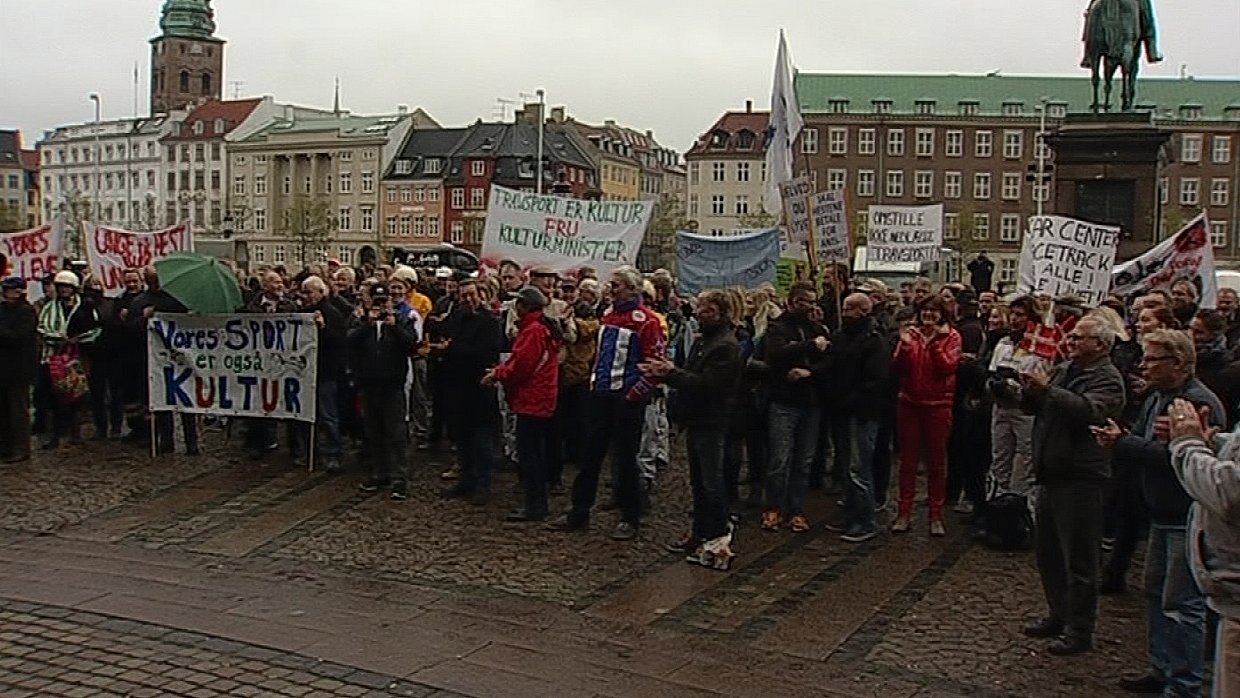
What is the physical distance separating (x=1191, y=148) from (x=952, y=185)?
17.2 metres

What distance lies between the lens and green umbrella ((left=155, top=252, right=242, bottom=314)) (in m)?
13.4

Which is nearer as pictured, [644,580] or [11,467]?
[644,580]

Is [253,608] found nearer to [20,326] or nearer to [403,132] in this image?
[20,326]

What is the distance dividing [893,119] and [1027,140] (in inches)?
398

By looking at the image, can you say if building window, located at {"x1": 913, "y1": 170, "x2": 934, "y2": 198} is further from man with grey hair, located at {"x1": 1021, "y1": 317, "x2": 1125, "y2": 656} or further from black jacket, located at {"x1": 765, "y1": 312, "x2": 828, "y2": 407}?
man with grey hair, located at {"x1": 1021, "y1": 317, "x2": 1125, "y2": 656}

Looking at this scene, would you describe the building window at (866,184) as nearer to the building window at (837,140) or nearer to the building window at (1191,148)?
the building window at (837,140)

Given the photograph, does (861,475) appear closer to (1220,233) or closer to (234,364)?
(234,364)

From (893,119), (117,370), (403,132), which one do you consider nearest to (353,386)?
(117,370)

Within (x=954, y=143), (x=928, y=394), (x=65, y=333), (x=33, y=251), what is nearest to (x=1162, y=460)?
(x=928, y=394)

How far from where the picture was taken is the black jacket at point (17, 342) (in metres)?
13.4

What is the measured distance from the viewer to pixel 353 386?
1360 cm

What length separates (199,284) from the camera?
1353 centimetres

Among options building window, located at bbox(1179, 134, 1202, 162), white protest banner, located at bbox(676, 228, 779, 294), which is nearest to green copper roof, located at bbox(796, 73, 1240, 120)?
building window, located at bbox(1179, 134, 1202, 162)

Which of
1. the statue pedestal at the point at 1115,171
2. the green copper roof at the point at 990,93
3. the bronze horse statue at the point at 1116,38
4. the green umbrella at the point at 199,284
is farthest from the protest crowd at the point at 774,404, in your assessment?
the green copper roof at the point at 990,93
